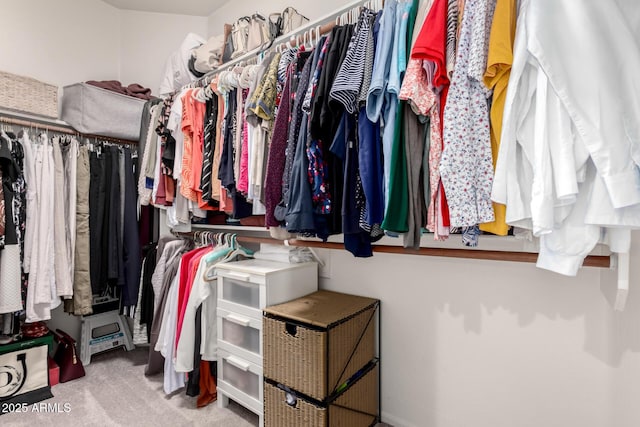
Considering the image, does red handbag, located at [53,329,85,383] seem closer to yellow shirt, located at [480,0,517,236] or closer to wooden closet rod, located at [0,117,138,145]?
wooden closet rod, located at [0,117,138,145]

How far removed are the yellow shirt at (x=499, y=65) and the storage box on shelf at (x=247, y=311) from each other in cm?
103

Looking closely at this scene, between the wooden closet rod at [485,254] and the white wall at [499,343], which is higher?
the wooden closet rod at [485,254]

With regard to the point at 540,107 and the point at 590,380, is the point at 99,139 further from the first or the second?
the point at 590,380

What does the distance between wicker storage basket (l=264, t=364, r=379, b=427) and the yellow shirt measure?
98cm

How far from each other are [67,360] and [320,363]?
182 cm

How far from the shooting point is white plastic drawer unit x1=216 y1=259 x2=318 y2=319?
1.56 meters

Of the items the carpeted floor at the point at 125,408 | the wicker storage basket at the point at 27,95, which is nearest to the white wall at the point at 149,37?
the wicker storage basket at the point at 27,95

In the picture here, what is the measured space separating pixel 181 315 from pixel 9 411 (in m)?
1.03

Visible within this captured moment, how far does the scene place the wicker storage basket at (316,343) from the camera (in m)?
1.33

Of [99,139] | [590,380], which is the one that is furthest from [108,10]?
[590,380]

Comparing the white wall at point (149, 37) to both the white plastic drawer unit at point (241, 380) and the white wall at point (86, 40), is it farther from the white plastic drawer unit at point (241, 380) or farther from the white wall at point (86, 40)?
the white plastic drawer unit at point (241, 380)

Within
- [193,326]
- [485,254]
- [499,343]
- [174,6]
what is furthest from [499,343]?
[174,6]

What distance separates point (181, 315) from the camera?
5.92 feet

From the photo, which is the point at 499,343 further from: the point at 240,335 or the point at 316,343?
the point at 240,335
